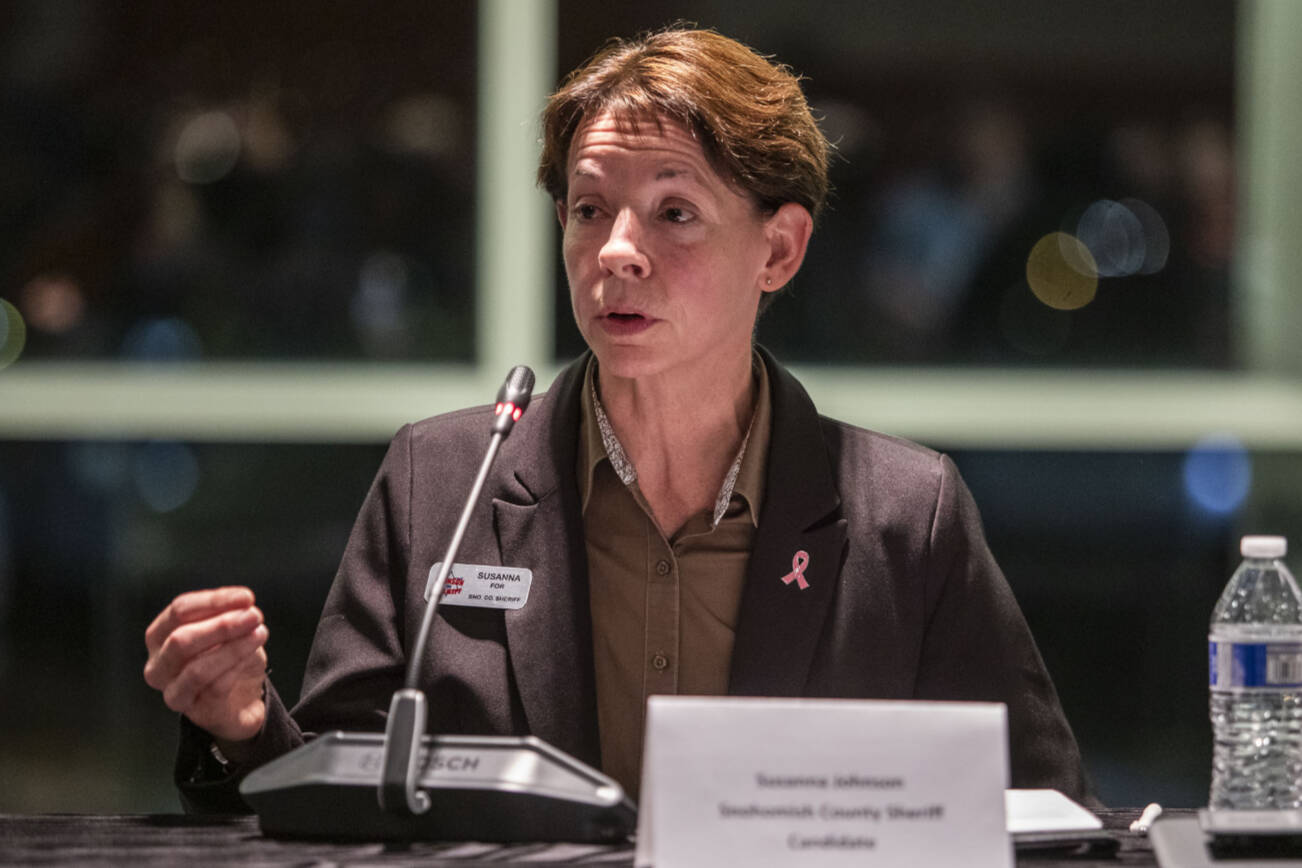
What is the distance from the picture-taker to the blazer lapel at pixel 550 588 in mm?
1886

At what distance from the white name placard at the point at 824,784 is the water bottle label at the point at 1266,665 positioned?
381mm

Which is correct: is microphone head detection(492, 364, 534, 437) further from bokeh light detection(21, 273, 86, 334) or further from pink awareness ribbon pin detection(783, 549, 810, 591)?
bokeh light detection(21, 273, 86, 334)

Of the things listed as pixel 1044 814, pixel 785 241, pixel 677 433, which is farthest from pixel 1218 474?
pixel 1044 814

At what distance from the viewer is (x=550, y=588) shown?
6.37 feet

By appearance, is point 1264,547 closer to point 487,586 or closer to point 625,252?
point 625,252

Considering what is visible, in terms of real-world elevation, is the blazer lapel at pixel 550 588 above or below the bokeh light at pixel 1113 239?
below

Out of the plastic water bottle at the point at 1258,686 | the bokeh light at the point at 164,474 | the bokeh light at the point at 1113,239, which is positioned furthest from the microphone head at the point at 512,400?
the bokeh light at the point at 1113,239

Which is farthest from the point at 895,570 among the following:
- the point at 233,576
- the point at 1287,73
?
the point at 1287,73

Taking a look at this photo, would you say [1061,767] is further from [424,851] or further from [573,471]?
[424,851]

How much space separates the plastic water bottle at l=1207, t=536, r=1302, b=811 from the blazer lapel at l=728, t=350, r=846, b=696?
20.2 inches

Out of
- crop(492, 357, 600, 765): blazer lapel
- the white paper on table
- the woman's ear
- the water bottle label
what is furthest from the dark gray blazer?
the water bottle label

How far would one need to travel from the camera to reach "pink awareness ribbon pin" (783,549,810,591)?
1.95 metres

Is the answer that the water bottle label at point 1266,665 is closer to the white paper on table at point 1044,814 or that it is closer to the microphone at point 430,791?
the white paper on table at point 1044,814

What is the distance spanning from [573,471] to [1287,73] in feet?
10.6
